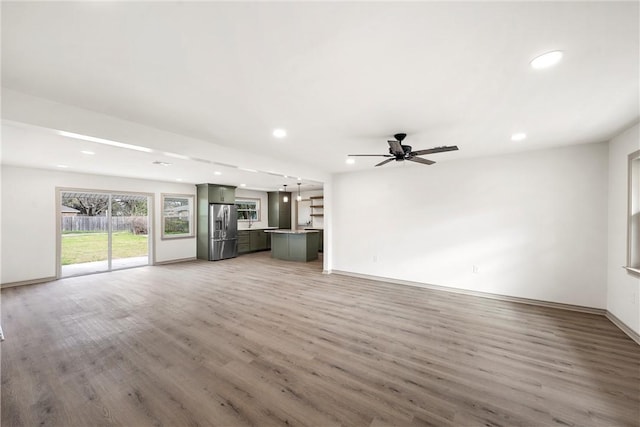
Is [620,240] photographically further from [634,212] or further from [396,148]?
[396,148]

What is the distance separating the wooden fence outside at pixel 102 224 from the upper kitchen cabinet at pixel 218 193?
1.91 metres

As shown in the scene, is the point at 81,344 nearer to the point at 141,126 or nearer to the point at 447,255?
the point at 141,126

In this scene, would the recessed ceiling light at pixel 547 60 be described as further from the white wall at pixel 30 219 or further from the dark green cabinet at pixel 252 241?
the dark green cabinet at pixel 252 241

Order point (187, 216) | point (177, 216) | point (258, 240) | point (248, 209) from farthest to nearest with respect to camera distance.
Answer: point (248, 209)
point (258, 240)
point (187, 216)
point (177, 216)

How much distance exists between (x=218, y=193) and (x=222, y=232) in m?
1.32

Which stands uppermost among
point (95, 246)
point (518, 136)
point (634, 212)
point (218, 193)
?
point (518, 136)

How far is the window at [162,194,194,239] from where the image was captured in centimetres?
758

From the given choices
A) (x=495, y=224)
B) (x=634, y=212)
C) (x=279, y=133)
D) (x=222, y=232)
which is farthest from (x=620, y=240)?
(x=222, y=232)

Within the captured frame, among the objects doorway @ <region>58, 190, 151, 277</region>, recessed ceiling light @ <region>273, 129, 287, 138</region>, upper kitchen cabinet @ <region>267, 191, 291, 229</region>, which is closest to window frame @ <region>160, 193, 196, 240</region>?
doorway @ <region>58, 190, 151, 277</region>

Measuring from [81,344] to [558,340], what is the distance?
18.3 feet

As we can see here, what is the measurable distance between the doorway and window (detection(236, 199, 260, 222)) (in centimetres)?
326

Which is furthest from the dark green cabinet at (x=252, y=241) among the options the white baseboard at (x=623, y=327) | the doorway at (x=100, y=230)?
the white baseboard at (x=623, y=327)

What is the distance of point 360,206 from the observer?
5910mm

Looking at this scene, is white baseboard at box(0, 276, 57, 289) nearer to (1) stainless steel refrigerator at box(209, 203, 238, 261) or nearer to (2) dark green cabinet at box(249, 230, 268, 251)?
(1) stainless steel refrigerator at box(209, 203, 238, 261)
